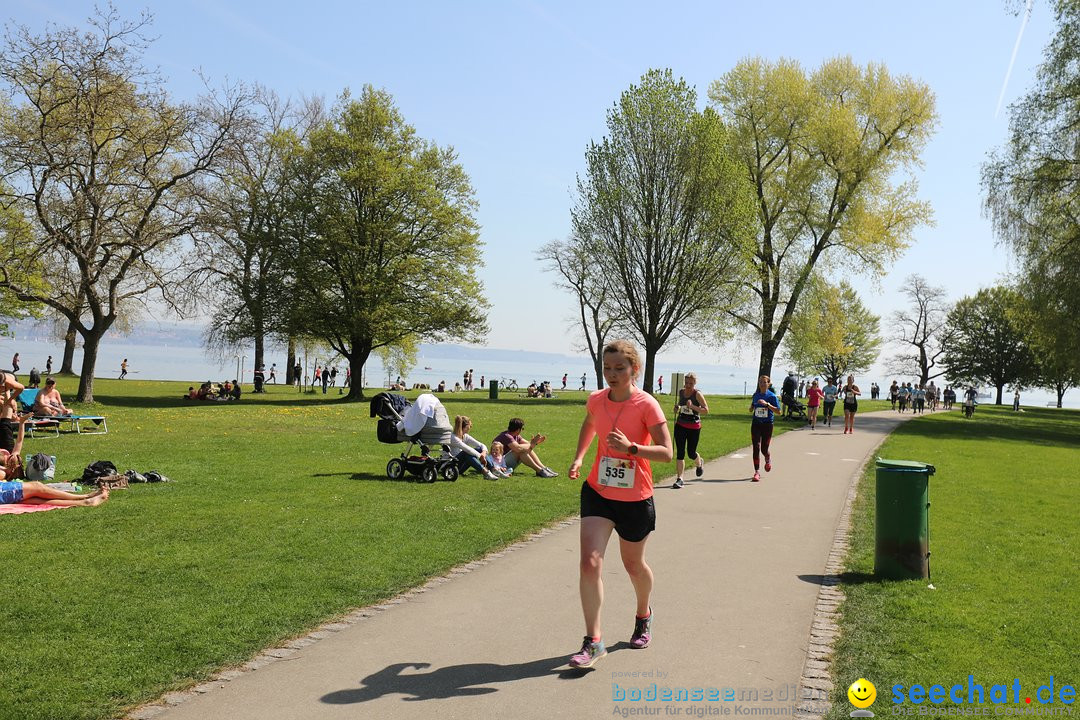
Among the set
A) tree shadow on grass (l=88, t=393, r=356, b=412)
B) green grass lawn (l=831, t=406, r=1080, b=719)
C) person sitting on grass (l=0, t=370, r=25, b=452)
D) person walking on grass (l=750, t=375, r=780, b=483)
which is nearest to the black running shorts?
green grass lawn (l=831, t=406, r=1080, b=719)

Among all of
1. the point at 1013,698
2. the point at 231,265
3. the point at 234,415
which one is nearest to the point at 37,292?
the point at 234,415

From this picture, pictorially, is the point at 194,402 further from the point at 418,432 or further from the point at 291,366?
the point at 418,432

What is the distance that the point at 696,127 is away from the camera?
3803 cm

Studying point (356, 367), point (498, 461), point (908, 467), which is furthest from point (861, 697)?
→ point (356, 367)

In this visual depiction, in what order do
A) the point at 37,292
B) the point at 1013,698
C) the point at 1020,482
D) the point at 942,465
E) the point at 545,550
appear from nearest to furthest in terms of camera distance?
the point at 1013,698
the point at 545,550
the point at 1020,482
the point at 942,465
the point at 37,292

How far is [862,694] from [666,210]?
3579 cm

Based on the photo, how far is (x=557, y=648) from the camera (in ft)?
18.1

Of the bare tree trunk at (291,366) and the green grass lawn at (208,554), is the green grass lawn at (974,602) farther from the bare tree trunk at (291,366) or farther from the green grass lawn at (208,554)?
the bare tree trunk at (291,366)

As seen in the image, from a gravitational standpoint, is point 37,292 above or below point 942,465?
above

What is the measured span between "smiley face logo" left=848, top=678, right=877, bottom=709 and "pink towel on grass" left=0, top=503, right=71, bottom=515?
356 inches

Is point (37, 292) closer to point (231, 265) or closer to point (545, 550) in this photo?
point (231, 265)

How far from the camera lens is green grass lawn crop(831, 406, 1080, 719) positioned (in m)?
5.18

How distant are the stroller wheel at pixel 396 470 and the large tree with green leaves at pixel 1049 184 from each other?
2813 cm

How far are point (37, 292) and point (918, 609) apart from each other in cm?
3010
